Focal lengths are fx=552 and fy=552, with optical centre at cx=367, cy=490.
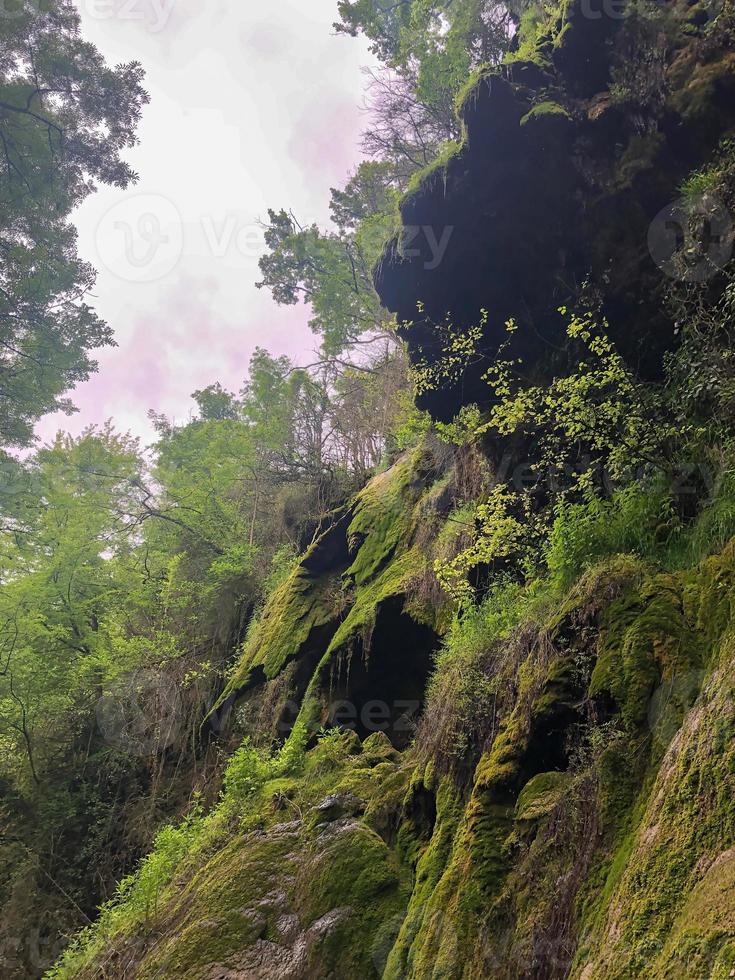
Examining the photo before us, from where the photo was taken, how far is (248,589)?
44.4ft

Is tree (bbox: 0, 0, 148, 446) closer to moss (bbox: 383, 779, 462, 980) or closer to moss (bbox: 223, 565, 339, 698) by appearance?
moss (bbox: 223, 565, 339, 698)

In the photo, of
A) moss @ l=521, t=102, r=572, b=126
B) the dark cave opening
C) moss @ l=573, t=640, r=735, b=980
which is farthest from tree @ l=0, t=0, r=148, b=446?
moss @ l=573, t=640, r=735, b=980

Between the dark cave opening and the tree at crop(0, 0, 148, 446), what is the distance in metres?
9.61

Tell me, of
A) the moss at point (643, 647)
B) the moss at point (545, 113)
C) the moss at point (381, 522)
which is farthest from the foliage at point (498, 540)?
the moss at point (545, 113)

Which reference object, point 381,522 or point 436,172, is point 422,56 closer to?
point 436,172

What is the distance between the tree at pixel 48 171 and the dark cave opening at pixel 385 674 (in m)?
9.61

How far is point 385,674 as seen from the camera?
8031 millimetres

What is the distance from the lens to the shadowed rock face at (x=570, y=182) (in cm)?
609

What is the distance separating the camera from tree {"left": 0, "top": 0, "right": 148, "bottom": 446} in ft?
34.0

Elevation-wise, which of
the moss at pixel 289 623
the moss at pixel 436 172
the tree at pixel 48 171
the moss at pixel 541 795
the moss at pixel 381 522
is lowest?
the moss at pixel 541 795

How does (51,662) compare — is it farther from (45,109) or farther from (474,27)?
(474,27)

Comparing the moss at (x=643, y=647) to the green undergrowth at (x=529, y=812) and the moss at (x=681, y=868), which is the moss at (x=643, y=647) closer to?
the green undergrowth at (x=529, y=812)

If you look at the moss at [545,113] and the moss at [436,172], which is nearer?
the moss at [545,113]

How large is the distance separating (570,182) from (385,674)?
6.92m
